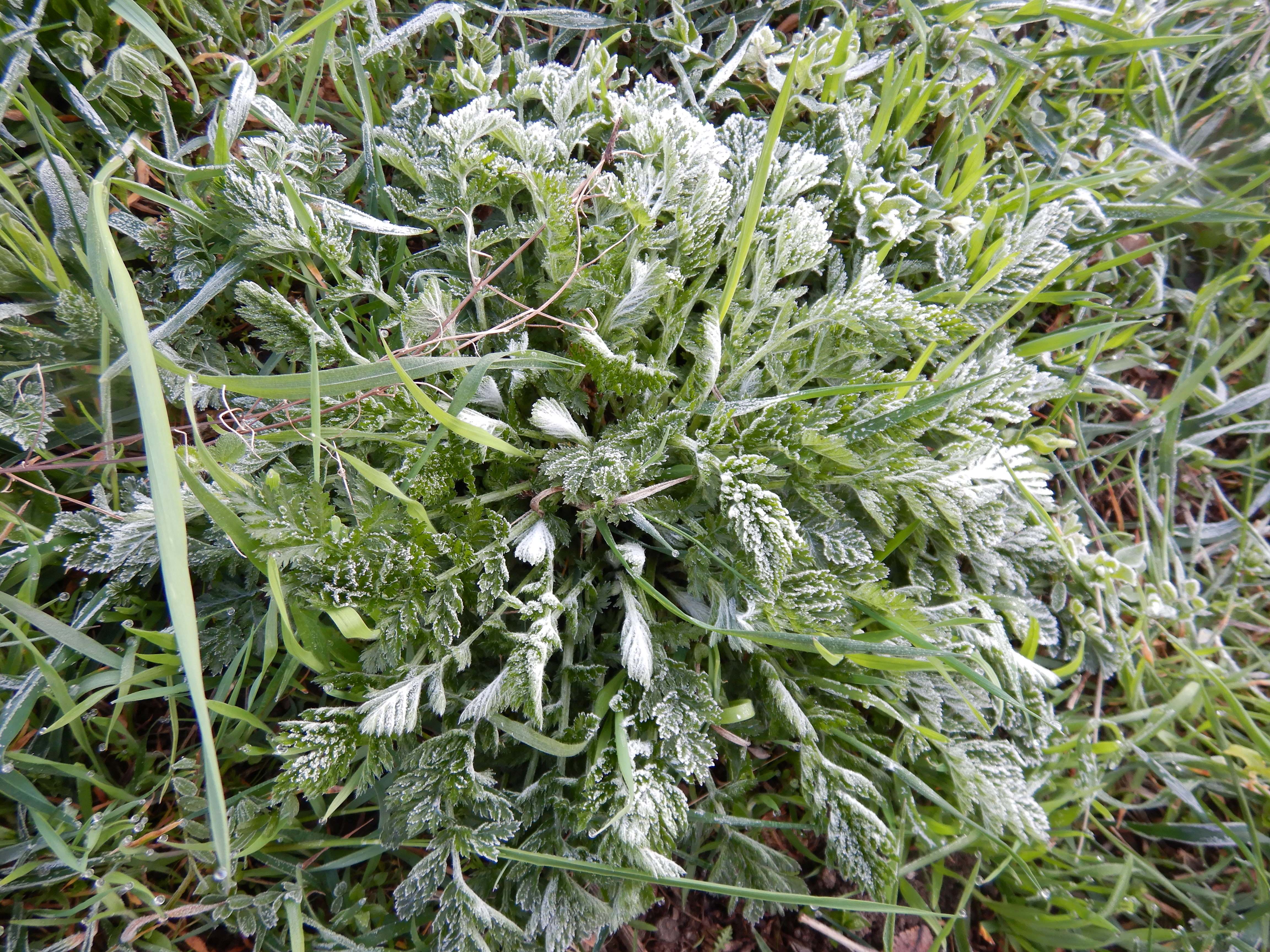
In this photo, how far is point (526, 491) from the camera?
1791mm

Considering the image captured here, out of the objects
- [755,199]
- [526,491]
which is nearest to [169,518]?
[526,491]

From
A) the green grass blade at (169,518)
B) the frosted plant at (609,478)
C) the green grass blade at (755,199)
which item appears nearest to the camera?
the green grass blade at (169,518)

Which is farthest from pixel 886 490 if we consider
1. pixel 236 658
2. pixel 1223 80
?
pixel 1223 80

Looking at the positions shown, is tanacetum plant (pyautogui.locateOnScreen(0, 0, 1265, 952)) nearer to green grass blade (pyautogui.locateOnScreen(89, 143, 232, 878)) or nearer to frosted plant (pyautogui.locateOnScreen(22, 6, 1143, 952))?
frosted plant (pyautogui.locateOnScreen(22, 6, 1143, 952))

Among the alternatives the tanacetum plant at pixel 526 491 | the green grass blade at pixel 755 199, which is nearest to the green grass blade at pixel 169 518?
the tanacetum plant at pixel 526 491

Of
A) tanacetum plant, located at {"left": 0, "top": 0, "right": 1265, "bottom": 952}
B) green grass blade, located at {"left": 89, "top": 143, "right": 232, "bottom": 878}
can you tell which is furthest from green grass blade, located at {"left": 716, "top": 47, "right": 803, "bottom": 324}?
green grass blade, located at {"left": 89, "top": 143, "right": 232, "bottom": 878}

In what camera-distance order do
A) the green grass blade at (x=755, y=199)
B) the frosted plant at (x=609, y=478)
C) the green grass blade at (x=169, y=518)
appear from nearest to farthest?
the green grass blade at (x=169, y=518)
the green grass blade at (x=755, y=199)
the frosted plant at (x=609, y=478)

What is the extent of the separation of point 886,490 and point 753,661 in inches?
22.4

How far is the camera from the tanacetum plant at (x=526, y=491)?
1.55 meters

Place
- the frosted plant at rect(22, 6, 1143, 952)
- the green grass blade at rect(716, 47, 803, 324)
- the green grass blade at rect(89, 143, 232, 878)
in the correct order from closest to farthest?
the green grass blade at rect(89, 143, 232, 878) → the green grass blade at rect(716, 47, 803, 324) → the frosted plant at rect(22, 6, 1143, 952)

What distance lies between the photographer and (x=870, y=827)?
1559mm

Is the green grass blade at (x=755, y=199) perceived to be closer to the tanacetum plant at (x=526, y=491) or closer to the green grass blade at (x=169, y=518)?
the tanacetum plant at (x=526, y=491)

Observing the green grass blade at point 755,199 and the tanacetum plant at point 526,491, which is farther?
the tanacetum plant at point 526,491

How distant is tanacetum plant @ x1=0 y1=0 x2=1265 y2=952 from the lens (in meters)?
1.55
